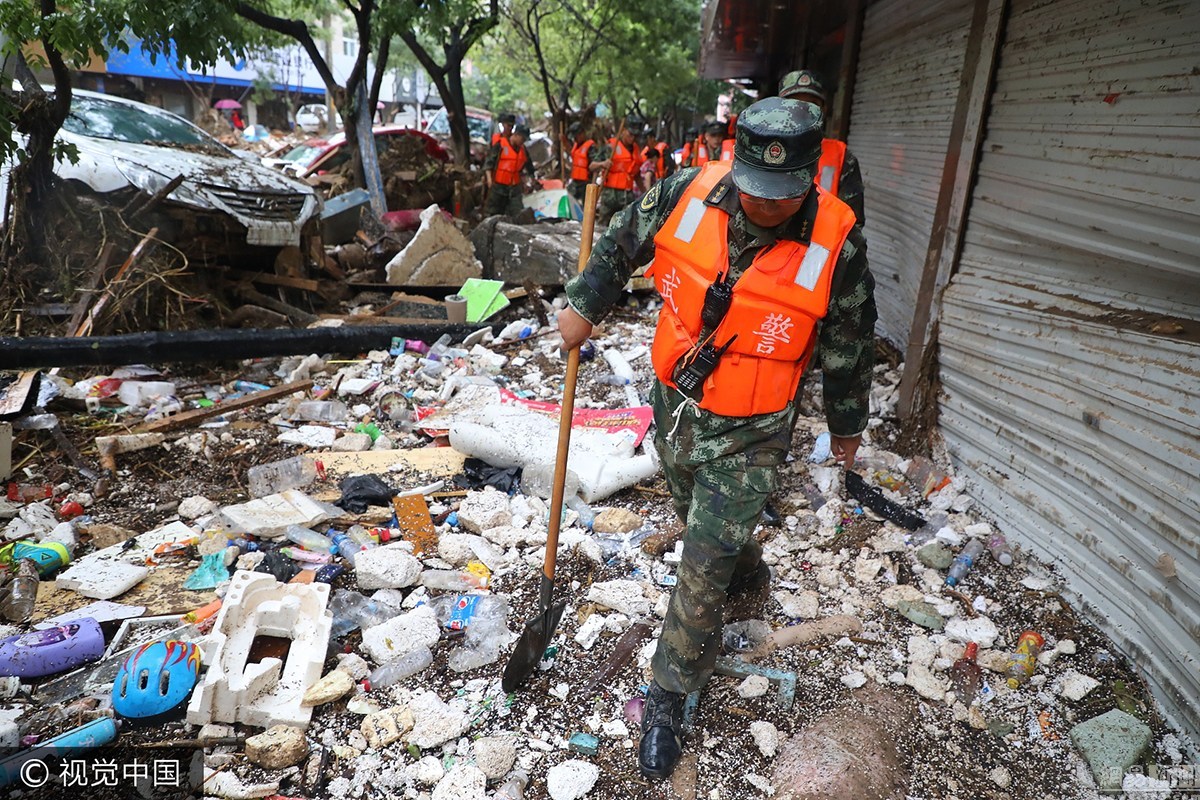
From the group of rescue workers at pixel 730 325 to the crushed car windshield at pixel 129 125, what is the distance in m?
5.62

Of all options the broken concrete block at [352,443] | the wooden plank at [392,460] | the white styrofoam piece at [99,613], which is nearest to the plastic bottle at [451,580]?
the wooden plank at [392,460]

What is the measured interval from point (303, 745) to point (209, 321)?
4631 millimetres

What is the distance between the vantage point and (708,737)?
233 cm

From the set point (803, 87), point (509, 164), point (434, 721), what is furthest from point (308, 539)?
point (509, 164)

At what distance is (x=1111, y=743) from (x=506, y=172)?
9794 millimetres

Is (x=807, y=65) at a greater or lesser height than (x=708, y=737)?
greater

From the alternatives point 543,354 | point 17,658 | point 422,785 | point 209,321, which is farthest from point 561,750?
point 209,321

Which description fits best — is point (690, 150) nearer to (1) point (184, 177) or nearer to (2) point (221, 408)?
(1) point (184, 177)

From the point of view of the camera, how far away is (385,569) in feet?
9.60

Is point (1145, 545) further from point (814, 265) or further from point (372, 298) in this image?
point (372, 298)

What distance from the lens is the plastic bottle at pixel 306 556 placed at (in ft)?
10.1

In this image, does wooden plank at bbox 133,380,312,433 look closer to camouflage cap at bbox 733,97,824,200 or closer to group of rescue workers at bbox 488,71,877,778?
group of rescue workers at bbox 488,71,877,778

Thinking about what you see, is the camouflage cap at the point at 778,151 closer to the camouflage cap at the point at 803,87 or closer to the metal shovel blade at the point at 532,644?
the metal shovel blade at the point at 532,644

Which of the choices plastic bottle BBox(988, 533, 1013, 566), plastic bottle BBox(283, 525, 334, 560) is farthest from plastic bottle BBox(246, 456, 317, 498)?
plastic bottle BBox(988, 533, 1013, 566)
